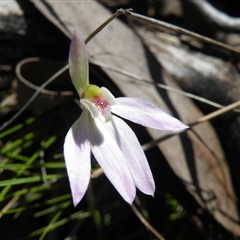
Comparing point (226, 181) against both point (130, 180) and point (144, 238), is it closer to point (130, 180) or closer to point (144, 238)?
point (144, 238)

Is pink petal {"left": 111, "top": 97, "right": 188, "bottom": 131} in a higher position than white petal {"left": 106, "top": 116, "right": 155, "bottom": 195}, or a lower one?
higher

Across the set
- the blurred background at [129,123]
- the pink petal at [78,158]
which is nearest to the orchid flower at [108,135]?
the pink petal at [78,158]

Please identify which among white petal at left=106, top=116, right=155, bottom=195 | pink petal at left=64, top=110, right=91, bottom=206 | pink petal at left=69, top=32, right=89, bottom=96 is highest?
pink petal at left=69, top=32, right=89, bottom=96

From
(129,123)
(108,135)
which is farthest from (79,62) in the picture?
(129,123)

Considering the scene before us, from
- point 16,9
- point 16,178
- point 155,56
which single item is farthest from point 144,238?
point 16,9

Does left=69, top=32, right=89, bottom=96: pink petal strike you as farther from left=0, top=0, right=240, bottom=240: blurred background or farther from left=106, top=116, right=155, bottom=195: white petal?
left=0, top=0, right=240, bottom=240: blurred background

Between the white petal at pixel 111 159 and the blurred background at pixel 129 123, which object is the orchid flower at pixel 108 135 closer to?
the white petal at pixel 111 159

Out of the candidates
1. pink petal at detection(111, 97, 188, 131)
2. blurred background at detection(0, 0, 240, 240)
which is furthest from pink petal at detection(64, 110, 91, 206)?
blurred background at detection(0, 0, 240, 240)

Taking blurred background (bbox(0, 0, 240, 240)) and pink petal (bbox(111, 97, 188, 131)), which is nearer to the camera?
pink petal (bbox(111, 97, 188, 131))
